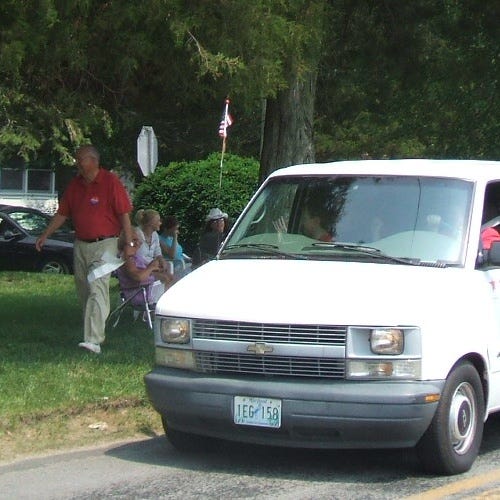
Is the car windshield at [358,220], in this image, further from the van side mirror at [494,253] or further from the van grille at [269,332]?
the van grille at [269,332]

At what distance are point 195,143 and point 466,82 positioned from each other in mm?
17466

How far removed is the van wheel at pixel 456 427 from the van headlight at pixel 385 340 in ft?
1.40

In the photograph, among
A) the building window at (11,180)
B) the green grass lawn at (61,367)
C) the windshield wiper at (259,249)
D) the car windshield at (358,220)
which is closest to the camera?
the car windshield at (358,220)

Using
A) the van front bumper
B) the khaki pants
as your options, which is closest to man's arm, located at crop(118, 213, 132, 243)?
the khaki pants

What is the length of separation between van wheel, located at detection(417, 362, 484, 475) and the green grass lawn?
262cm

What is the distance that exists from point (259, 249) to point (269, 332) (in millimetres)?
1187

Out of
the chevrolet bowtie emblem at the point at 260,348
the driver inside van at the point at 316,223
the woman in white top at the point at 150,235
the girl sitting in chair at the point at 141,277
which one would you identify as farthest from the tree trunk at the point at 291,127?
the chevrolet bowtie emblem at the point at 260,348

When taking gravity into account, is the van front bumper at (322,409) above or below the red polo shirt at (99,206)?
below

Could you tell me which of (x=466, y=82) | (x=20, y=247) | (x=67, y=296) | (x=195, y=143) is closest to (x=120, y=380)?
(x=67, y=296)

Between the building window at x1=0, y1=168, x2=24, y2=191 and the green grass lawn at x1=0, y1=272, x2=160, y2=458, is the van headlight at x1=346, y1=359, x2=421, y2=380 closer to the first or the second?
the green grass lawn at x1=0, y1=272, x2=160, y2=458

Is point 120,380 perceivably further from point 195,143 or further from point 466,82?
point 195,143

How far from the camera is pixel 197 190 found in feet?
81.3

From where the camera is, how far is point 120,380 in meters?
8.88

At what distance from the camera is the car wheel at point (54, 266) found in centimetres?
2350
